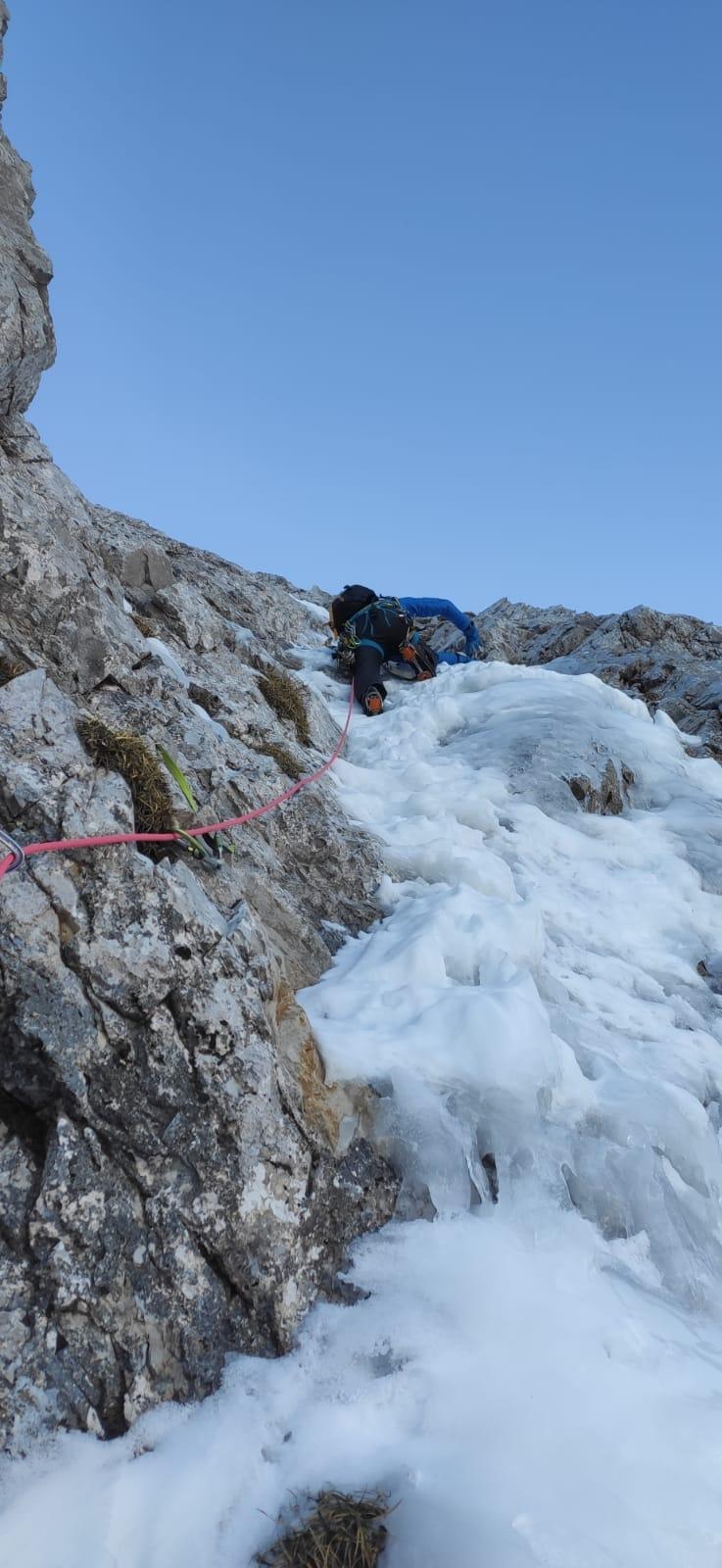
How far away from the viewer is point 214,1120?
376cm

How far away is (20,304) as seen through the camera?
7512mm

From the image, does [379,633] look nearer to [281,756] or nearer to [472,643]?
[472,643]

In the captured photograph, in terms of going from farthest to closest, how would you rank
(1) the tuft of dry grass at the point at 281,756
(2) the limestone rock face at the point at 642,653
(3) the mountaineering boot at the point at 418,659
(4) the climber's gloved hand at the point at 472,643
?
1. (4) the climber's gloved hand at the point at 472,643
2. (3) the mountaineering boot at the point at 418,659
3. (2) the limestone rock face at the point at 642,653
4. (1) the tuft of dry grass at the point at 281,756

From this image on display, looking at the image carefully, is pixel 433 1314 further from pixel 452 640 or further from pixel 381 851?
pixel 452 640

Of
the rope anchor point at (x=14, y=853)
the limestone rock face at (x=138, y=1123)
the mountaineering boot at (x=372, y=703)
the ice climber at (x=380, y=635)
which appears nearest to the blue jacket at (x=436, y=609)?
the ice climber at (x=380, y=635)

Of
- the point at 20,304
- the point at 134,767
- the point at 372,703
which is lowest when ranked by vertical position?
the point at 134,767

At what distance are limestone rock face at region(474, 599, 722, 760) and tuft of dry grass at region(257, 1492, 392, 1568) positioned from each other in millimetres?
11593

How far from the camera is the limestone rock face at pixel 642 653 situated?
1475 cm

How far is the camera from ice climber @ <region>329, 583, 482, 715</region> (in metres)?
14.4

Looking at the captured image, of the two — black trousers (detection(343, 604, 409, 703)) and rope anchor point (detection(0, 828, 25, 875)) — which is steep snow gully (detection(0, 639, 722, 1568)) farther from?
black trousers (detection(343, 604, 409, 703))

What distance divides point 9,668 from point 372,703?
8211 millimetres

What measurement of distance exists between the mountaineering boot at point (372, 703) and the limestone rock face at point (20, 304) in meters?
6.90

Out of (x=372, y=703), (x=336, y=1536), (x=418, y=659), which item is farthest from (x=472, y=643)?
(x=336, y=1536)

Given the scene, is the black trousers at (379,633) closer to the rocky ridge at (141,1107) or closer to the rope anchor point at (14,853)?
the rocky ridge at (141,1107)
